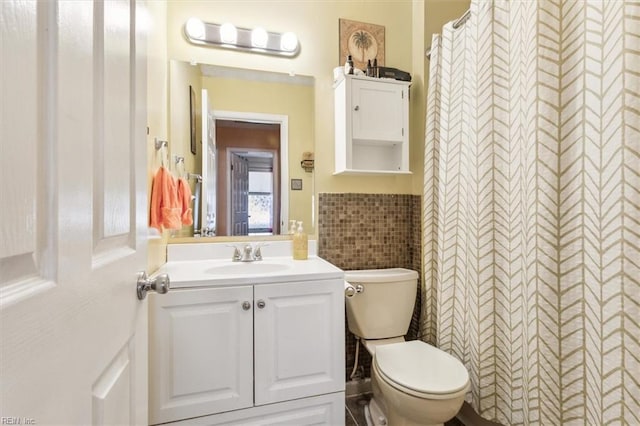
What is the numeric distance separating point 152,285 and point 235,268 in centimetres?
82

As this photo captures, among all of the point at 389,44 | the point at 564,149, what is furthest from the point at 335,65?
the point at 564,149

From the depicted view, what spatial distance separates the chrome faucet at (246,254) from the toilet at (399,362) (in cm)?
51

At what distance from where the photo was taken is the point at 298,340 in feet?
4.10

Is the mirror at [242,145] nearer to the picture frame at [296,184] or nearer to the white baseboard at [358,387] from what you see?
the picture frame at [296,184]

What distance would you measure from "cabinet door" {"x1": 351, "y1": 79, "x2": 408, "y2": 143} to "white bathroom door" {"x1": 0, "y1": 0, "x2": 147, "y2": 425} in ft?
4.01

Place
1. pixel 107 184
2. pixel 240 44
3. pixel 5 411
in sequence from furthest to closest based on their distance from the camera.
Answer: pixel 240 44, pixel 107 184, pixel 5 411

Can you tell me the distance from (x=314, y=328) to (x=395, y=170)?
1080mm

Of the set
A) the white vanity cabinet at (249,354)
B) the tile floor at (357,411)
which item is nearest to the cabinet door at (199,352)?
the white vanity cabinet at (249,354)

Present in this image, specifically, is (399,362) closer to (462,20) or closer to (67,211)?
(67,211)

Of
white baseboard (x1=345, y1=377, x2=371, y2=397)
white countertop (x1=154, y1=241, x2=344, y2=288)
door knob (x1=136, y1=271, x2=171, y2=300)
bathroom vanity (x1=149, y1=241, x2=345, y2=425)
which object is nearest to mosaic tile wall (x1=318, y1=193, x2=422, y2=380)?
white baseboard (x1=345, y1=377, x2=371, y2=397)

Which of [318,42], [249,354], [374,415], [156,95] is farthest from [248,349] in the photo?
[318,42]

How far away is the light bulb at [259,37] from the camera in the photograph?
169 centimetres

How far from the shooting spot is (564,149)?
98 centimetres

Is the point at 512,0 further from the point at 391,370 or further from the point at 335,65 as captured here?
the point at 391,370
